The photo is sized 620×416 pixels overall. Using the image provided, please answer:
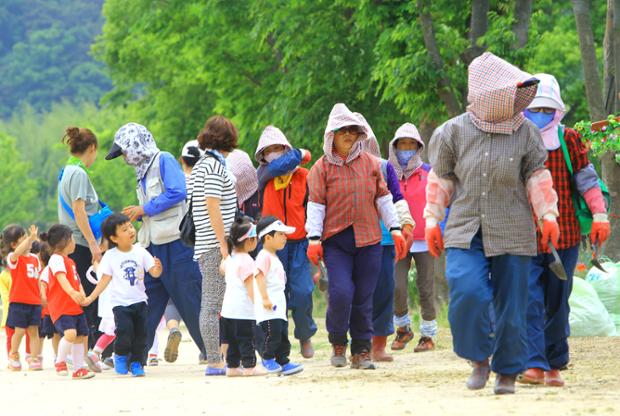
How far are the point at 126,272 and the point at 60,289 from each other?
822mm

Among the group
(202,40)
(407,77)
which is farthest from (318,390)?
(202,40)

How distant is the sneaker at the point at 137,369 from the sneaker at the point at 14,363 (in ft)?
7.88

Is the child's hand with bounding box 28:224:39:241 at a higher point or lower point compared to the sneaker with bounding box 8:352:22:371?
higher

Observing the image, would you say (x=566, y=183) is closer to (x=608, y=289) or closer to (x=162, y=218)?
(x=162, y=218)

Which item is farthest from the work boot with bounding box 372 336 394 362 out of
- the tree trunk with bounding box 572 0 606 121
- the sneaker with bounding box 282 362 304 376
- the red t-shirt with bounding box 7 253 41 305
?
the tree trunk with bounding box 572 0 606 121

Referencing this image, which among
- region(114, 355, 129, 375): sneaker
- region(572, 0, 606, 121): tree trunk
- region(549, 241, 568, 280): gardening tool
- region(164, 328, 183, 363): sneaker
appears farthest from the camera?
region(572, 0, 606, 121): tree trunk

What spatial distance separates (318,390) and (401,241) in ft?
6.32

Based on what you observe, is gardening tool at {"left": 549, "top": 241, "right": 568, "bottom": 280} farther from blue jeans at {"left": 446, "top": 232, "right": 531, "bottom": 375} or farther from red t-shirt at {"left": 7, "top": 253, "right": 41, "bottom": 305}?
red t-shirt at {"left": 7, "top": 253, "right": 41, "bottom": 305}

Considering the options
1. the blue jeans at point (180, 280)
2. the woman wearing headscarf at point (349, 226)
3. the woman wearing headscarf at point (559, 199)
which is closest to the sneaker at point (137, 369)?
the blue jeans at point (180, 280)

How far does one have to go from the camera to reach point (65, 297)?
12859mm

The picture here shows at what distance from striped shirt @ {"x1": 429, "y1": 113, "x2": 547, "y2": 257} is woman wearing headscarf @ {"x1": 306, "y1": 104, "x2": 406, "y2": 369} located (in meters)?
2.42

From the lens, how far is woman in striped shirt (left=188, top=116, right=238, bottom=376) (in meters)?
12.0

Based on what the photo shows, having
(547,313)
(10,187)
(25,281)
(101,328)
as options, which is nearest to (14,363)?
(25,281)

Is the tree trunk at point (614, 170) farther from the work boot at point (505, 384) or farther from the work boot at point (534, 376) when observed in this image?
the work boot at point (505, 384)
